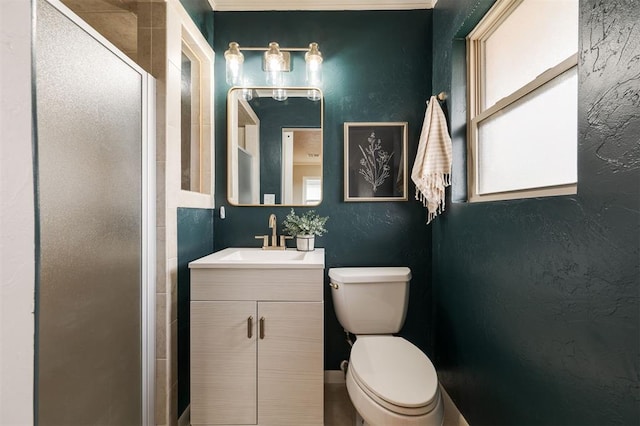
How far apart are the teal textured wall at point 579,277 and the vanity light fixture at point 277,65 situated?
86cm

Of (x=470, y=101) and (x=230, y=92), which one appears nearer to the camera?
(x=470, y=101)

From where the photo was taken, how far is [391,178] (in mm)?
1981

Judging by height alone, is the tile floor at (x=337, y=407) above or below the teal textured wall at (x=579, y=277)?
below

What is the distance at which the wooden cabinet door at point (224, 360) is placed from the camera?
146 centimetres

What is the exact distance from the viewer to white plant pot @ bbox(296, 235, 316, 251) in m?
1.88

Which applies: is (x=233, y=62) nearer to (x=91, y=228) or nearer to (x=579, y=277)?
(x=91, y=228)

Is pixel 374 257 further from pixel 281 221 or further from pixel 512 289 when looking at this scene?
pixel 512 289

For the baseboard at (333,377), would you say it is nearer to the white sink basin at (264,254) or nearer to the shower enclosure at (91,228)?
the white sink basin at (264,254)

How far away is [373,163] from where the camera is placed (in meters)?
1.98

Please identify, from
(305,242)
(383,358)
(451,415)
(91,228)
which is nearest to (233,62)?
(305,242)

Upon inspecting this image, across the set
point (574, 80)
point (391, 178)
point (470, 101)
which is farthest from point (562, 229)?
point (391, 178)

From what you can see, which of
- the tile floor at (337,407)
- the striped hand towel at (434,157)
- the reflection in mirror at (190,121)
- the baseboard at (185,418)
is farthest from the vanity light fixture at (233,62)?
the tile floor at (337,407)

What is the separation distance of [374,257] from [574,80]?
1317 millimetres

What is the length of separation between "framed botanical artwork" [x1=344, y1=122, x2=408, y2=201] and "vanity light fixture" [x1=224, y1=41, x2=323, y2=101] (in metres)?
0.36
